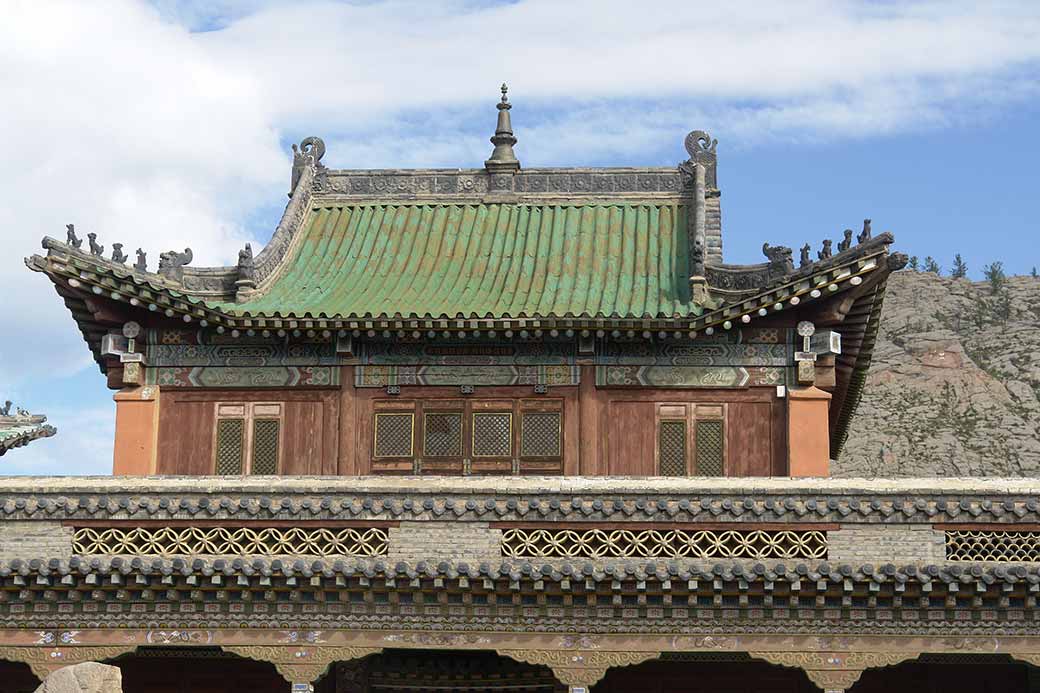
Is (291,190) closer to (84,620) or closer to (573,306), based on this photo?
(573,306)

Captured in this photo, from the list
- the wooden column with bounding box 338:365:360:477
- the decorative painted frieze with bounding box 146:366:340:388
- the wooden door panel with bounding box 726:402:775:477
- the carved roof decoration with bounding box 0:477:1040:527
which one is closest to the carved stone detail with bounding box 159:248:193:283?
the decorative painted frieze with bounding box 146:366:340:388

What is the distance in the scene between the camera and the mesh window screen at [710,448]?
24.2 metres

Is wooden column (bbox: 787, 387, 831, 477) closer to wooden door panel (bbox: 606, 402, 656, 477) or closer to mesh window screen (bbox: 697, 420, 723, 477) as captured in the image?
mesh window screen (bbox: 697, 420, 723, 477)

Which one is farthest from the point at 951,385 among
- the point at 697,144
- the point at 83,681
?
the point at 83,681

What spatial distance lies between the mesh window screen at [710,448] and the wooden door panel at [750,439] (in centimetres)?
13

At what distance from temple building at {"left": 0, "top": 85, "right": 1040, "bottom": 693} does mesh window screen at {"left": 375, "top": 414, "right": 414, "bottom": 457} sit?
34 millimetres

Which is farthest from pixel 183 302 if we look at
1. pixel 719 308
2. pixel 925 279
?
pixel 925 279

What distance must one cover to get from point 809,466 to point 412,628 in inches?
295

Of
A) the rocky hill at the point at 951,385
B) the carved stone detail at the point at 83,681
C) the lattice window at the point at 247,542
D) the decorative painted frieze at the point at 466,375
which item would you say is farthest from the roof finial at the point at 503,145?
the rocky hill at the point at 951,385

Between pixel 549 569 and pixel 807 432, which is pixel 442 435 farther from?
pixel 549 569

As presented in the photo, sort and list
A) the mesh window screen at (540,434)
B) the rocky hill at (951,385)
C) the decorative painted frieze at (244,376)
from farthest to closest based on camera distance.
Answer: the rocky hill at (951,385)
the decorative painted frieze at (244,376)
the mesh window screen at (540,434)

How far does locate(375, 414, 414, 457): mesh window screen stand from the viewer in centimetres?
2450

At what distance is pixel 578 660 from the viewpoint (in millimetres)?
19281

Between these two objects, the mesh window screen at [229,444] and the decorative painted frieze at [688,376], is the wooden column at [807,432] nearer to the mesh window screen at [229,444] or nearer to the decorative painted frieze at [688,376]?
the decorative painted frieze at [688,376]
